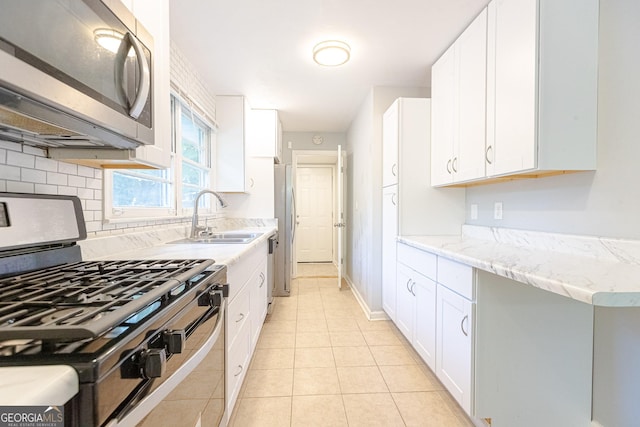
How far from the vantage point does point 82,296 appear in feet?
2.22

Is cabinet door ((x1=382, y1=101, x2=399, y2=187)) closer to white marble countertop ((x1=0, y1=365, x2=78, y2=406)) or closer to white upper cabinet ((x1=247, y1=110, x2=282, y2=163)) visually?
white upper cabinet ((x1=247, y1=110, x2=282, y2=163))

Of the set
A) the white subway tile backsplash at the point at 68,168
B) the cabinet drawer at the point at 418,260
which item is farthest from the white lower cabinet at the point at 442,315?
the white subway tile backsplash at the point at 68,168

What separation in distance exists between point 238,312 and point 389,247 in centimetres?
157

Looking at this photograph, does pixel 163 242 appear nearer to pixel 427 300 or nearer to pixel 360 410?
pixel 360 410

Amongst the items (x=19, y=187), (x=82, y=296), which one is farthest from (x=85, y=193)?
(x=82, y=296)

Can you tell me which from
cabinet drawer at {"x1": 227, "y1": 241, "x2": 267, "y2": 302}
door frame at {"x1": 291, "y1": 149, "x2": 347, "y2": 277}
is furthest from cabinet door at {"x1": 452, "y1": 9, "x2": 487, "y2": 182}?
door frame at {"x1": 291, "y1": 149, "x2": 347, "y2": 277}

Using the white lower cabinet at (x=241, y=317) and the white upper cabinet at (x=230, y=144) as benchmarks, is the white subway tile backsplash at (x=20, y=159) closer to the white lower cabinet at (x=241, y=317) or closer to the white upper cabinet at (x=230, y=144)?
the white lower cabinet at (x=241, y=317)

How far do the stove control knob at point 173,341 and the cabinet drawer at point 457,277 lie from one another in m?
1.28

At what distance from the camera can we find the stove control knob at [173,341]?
68cm

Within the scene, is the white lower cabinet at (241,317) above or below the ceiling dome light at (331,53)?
below

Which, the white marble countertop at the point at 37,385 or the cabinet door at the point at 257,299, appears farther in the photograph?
the cabinet door at the point at 257,299

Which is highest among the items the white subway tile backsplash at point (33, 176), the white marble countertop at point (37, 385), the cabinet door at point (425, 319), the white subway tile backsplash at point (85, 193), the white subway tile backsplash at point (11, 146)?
the white subway tile backsplash at point (11, 146)

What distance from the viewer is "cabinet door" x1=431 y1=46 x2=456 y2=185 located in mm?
2109

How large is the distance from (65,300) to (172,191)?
179cm
